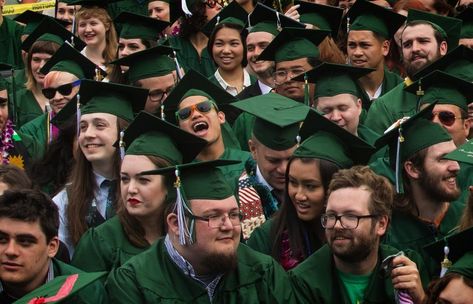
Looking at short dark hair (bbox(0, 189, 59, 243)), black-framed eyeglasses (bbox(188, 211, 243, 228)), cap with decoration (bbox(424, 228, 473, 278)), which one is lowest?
cap with decoration (bbox(424, 228, 473, 278))

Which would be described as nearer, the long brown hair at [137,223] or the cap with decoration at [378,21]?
the long brown hair at [137,223]

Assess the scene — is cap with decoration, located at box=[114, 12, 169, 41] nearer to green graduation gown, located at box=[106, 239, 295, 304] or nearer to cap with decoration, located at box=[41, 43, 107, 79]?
cap with decoration, located at box=[41, 43, 107, 79]

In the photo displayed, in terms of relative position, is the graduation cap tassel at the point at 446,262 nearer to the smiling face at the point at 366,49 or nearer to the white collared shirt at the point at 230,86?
the smiling face at the point at 366,49

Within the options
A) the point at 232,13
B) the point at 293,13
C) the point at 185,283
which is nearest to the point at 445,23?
the point at 293,13

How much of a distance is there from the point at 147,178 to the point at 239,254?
34.9 inches

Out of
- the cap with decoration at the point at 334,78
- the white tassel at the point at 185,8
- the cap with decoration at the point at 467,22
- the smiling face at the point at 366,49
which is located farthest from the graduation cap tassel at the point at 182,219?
the white tassel at the point at 185,8

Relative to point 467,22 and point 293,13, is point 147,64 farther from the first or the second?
point 467,22

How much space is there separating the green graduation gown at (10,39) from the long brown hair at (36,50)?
1.82m

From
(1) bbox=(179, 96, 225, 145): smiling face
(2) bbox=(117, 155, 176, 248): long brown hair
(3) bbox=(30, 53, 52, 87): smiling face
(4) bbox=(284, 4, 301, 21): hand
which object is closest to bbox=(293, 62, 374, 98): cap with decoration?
(1) bbox=(179, 96, 225, 145): smiling face

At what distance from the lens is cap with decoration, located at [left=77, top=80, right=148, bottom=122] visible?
30.1 feet

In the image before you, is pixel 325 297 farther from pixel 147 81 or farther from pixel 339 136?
pixel 147 81

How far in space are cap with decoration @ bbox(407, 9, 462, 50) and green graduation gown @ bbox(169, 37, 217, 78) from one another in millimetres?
2410

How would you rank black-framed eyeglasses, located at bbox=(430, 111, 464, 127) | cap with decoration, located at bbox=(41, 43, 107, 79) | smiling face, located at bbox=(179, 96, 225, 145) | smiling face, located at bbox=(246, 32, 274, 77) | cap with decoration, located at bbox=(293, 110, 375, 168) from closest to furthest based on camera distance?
cap with decoration, located at bbox=(293, 110, 375, 168) < smiling face, located at bbox=(179, 96, 225, 145) < black-framed eyeglasses, located at bbox=(430, 111, 464, 127) < cap with decoration, located at bbox=(41, 43, 107, 79) < smiling face, located at bbox=(246, 32, 274, 77)

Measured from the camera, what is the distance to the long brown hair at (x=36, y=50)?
11664 millimetres
